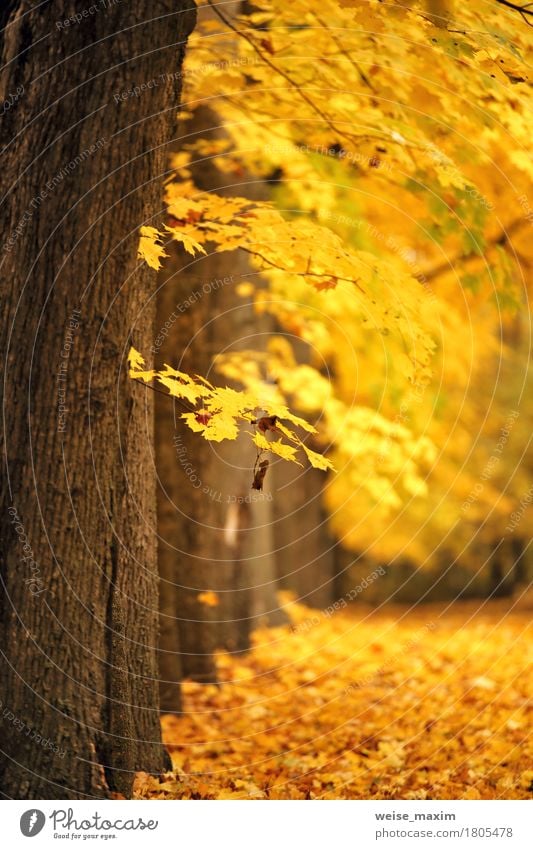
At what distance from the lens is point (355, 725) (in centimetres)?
624

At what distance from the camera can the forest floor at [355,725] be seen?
203 inches

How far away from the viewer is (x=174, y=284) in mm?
7250

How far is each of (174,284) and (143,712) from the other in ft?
12.3

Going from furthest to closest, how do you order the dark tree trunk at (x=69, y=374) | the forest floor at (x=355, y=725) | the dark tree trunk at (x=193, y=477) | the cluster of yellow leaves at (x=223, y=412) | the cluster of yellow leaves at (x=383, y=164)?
1. the dark tree trunk at (x=193, y=477)
2. the cluster of yellow leaves at (x=383, y=164)
3. the forest floor at (x=355, y=725)
4. the cluster of yellow leaves at (x=223, y=412)
5. the dark tree trunk at (x=69, y=374)

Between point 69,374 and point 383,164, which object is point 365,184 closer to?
point 383,164

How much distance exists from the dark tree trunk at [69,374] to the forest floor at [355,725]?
0.73 meters

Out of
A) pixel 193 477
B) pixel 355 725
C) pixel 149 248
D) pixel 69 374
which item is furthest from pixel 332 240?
pixel 355 725
